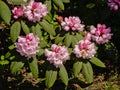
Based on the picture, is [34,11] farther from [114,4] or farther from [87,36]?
[114,4]

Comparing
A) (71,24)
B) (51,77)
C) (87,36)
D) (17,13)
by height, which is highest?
(17,13)

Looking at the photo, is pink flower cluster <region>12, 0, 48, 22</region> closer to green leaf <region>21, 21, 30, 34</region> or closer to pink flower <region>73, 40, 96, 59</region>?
green leaf <region>21, 21, 30, 34</region>

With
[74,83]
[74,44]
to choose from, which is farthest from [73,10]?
[74,44]

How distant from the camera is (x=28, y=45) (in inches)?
132

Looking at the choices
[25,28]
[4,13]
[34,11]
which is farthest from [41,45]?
[4,13]

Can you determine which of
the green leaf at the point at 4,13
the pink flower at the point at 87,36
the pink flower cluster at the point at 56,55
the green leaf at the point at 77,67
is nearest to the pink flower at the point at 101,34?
the pink flower at the point at 87,36

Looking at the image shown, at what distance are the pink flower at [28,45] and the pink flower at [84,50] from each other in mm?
389

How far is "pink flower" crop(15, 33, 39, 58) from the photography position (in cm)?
334

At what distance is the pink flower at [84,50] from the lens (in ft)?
11.4

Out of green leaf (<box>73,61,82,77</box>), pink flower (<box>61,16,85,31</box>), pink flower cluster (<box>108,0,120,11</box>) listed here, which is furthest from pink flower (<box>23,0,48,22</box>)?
pink flower cluster (<box>108,0,120,11</box>)

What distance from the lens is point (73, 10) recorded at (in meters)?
5.46

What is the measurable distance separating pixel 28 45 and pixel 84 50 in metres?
0.53

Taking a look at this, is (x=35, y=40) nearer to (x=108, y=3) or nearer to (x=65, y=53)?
(x=65, y=53)

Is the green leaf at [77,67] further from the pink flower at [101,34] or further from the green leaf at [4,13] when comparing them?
the green leaf at [4,13]
